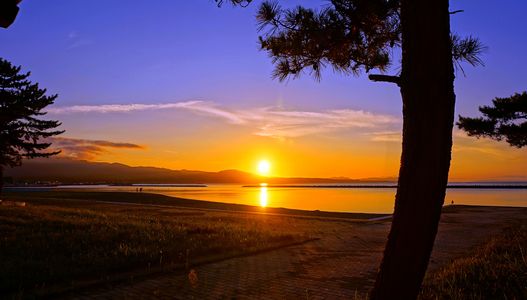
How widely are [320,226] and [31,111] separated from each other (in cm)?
2113

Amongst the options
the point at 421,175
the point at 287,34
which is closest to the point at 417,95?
the point at 421,175

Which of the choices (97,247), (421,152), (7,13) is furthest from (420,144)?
(97,247)

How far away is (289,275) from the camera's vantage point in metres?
8.41

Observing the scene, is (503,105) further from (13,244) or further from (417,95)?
(13,244)

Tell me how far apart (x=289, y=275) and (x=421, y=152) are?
553cm

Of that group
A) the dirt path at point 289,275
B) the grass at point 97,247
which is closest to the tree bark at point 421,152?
the dirt path at point 289,275

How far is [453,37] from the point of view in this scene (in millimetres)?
5188

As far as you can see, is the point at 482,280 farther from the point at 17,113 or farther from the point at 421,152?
the point at 17,113

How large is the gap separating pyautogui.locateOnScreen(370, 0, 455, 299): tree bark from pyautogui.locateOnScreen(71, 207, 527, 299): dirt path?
141 inches

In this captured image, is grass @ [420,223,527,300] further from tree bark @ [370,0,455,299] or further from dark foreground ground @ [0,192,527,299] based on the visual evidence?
tree bark @ [370,0,455,299]

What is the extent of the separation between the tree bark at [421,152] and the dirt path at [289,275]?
358 centimetres

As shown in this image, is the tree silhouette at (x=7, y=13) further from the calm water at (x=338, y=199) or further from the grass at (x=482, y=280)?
the calm water at (x=338, y=199)

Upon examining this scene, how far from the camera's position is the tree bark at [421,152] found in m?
3.43

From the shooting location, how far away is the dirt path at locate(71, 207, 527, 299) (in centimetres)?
696
